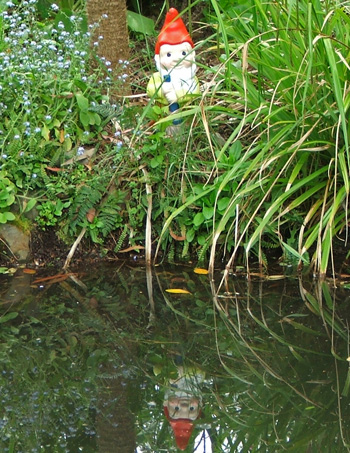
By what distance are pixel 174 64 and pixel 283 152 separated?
0.86 meters

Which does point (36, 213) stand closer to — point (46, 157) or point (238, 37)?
point (46, 157)

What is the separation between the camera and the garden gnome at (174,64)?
4289mm

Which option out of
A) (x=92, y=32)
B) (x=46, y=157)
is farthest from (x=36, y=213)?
(x=92, y=32)

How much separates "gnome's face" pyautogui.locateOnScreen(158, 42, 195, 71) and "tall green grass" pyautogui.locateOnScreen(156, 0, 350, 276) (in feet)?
0.83

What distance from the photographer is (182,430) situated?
2.72 meters

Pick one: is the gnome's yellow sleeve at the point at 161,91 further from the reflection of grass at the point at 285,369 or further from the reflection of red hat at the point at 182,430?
the reflection of red hat at the point at 182,430

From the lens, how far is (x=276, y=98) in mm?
4090

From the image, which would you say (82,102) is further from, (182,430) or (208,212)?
(182,430)

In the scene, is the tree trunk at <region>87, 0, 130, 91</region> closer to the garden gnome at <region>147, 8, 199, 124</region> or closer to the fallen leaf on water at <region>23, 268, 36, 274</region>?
the garden gnome at <region>147, 8, 199, 124</region>

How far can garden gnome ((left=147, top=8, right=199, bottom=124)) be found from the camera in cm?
429

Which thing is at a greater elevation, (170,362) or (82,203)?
(82,203)

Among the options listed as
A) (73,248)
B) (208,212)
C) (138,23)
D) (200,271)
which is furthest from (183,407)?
(138,23)

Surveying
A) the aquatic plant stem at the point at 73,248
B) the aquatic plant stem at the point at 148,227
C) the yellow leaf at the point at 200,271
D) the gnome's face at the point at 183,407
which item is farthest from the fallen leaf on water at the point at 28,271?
the gnome's face at the point at 183,407

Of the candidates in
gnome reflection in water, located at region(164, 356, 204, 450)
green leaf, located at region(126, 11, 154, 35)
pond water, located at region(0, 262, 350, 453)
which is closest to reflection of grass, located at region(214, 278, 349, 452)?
pond water, located at region(0, 262, 350, 453)
